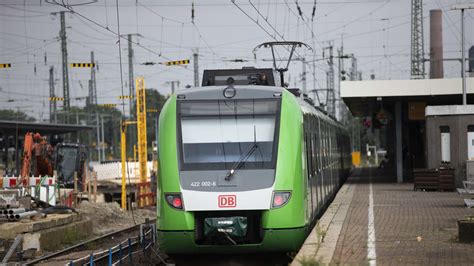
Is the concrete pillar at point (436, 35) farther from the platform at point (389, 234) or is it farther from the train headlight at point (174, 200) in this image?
the train headlight at point (174, 200)

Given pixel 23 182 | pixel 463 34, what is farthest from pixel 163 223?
pixel 463 34

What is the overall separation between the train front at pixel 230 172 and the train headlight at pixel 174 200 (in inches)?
0.6

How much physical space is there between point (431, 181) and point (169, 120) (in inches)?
736

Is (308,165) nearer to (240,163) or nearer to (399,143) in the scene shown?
(240,163)

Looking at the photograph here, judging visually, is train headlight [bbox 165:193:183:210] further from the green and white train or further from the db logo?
the db logo

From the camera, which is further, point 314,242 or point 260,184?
point 314,242

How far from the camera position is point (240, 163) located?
42.2 ft

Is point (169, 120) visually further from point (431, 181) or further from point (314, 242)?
point (431, 181)

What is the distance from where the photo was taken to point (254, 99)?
43.7 ft

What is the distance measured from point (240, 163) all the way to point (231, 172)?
232mm

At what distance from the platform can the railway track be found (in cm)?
352

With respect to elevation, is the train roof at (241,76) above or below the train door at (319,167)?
above

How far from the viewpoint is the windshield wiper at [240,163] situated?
500 inches

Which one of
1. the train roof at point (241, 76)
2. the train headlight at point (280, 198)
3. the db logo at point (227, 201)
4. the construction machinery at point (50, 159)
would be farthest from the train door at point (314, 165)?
the construction machinery at point (50, 159)
